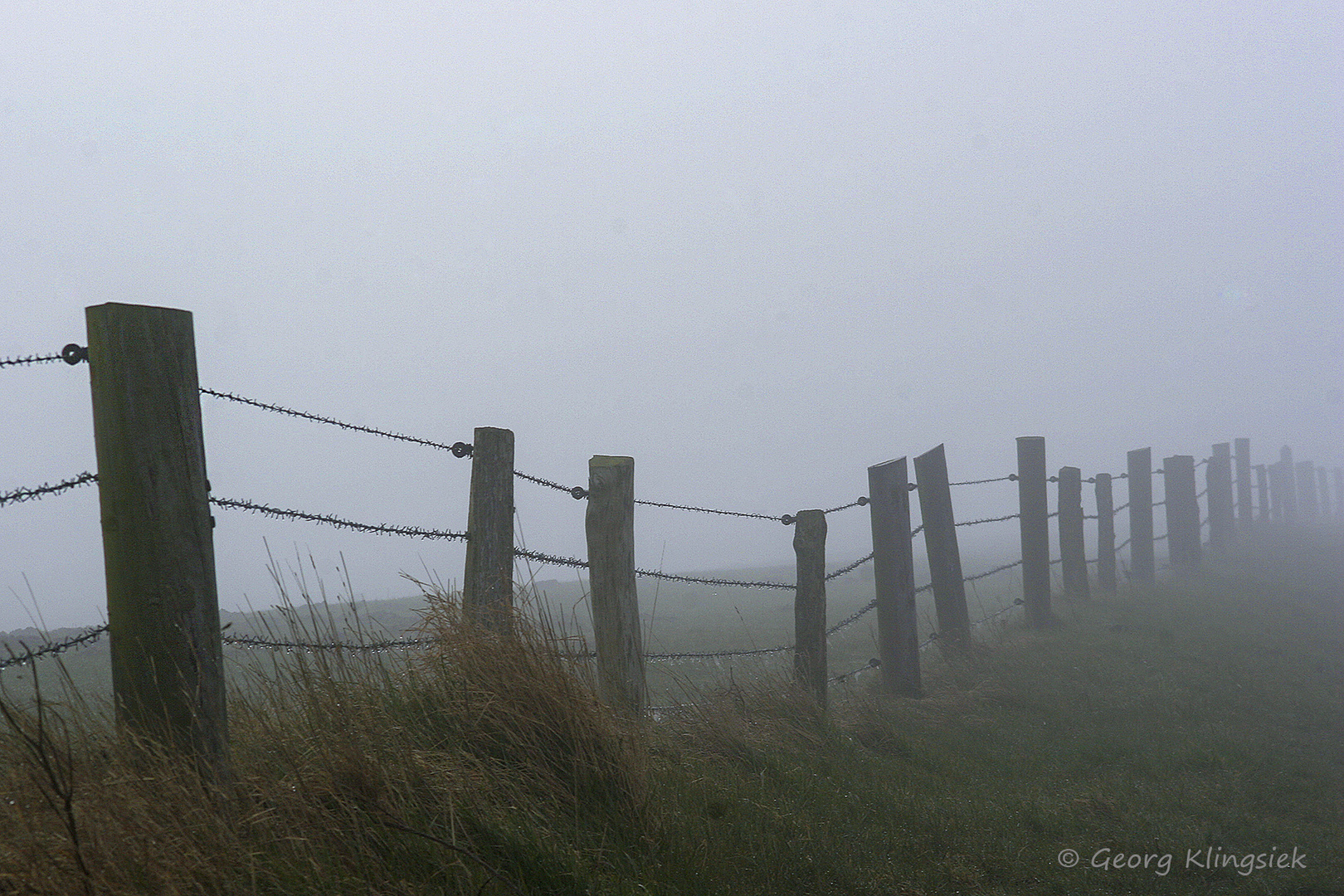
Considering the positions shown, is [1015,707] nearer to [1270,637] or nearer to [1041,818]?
[1041,818]

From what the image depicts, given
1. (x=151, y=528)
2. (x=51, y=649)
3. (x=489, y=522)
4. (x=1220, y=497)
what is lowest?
(x=1220, y=497)

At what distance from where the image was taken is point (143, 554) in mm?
2789

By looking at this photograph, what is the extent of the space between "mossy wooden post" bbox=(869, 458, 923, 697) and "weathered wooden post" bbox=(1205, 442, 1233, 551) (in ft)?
56.9

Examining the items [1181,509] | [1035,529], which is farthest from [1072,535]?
[1181,509]

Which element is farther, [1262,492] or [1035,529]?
[1262,492]

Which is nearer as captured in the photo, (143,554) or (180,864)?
(180,864)

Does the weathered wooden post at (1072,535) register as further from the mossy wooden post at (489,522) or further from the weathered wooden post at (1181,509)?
the mossy wooden post at (489,522)

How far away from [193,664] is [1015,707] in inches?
237

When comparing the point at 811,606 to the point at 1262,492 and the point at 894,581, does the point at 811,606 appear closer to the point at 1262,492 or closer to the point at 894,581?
the point at 894,581

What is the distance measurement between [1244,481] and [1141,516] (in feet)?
43.2

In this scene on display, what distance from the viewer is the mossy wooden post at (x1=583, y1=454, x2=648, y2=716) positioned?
183 inches

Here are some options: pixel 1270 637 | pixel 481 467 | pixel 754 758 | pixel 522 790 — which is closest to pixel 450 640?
pixel 522 790

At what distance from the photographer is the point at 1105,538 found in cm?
1365

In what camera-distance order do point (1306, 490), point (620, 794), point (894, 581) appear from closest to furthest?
point (620, 794) → point (894, 581) → point (1306, 490)
